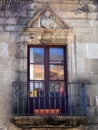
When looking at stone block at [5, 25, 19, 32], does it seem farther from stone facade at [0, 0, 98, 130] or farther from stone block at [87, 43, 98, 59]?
stone block at [87, 43, 98, 59]

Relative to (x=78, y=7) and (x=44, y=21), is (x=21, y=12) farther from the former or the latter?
(x=78, y=7)

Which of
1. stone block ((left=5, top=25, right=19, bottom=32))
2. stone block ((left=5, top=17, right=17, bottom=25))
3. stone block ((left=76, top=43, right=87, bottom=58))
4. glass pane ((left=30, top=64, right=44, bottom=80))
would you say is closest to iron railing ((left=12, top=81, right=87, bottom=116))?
glass pane ((left=30, top=64, right=44, bottom=80))

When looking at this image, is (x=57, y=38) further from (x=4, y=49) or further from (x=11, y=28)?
(x=4, y=49)

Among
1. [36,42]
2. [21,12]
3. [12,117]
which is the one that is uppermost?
[21,12]

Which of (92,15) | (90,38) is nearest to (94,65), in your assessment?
(90,38)

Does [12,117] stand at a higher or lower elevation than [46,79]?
lower

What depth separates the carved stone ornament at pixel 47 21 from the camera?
1142cm

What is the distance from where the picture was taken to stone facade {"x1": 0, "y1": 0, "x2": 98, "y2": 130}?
11.1 metres

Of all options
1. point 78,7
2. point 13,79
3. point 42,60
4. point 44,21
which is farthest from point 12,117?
point 78,7

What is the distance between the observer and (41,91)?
36.6 feet

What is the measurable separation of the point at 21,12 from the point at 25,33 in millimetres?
544

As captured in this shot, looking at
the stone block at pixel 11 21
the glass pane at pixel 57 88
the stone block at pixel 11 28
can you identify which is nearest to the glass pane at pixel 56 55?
the glass pane at pixel 57 88

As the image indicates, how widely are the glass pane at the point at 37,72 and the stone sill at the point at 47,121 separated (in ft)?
4.14

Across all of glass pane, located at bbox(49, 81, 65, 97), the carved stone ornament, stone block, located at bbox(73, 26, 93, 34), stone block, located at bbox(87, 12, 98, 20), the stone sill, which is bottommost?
the stone sill
